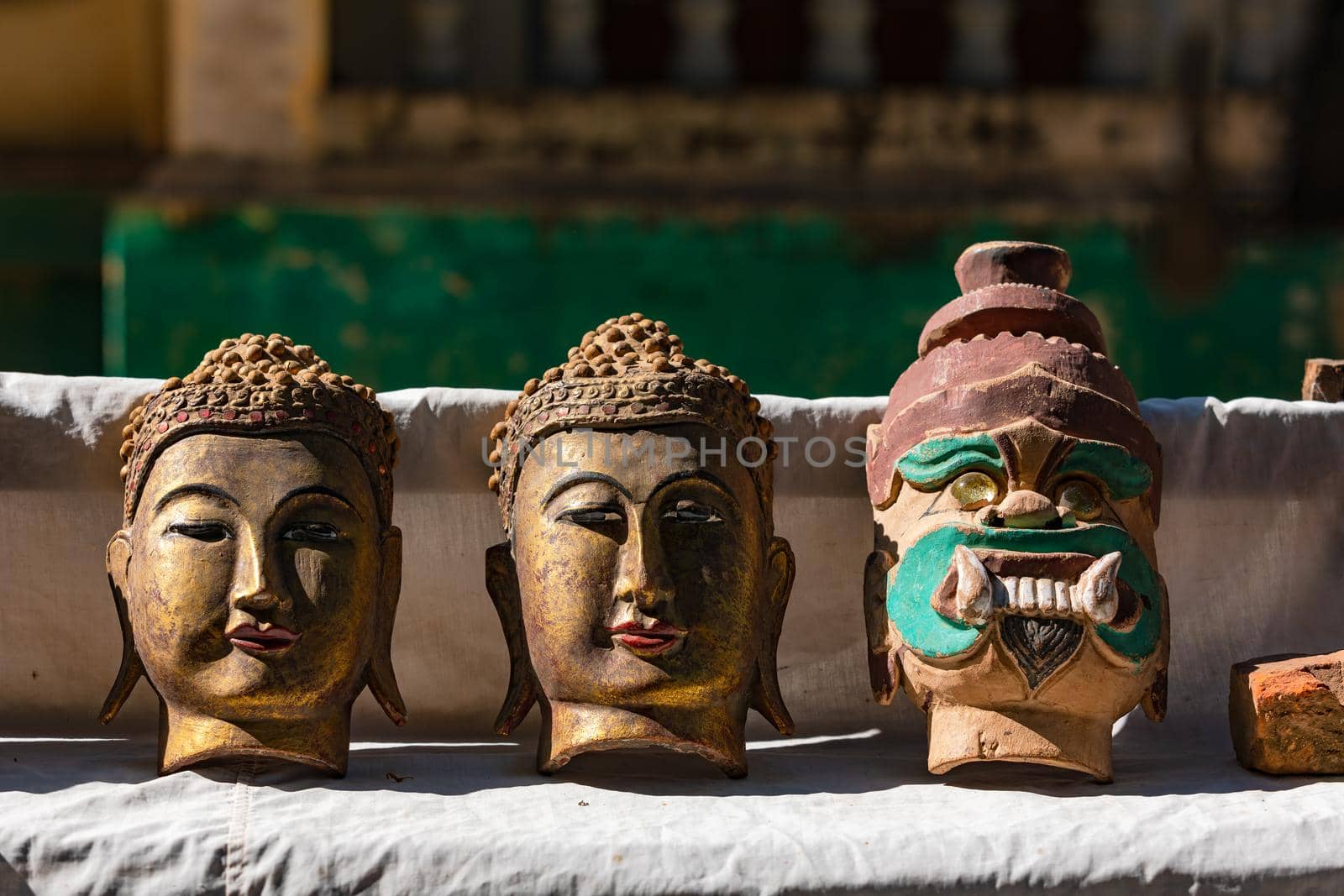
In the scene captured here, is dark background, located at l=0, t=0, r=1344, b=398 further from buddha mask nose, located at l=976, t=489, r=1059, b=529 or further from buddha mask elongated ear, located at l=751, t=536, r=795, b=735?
buddha mask nose, located at l=976, t=489, r=1059, b=529

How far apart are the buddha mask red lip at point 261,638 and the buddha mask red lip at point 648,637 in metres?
0.51

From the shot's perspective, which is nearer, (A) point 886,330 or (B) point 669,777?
(B) point 669,777

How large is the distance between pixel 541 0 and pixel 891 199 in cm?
129

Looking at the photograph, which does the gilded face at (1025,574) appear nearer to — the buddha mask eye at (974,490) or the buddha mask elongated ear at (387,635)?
the buddha mask eye at (974,490)

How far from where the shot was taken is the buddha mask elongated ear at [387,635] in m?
2.57

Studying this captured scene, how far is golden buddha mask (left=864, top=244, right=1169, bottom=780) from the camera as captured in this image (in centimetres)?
237

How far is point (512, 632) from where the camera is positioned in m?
2.65

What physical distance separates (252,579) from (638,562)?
601mm

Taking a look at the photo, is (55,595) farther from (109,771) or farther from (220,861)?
(220,861)

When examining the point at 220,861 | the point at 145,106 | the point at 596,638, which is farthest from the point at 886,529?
the point at 145,106

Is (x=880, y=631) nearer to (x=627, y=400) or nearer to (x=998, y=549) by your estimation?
(x=998, y=549)

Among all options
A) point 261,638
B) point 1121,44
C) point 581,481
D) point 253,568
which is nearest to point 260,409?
point 253,568

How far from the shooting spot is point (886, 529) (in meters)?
2.67

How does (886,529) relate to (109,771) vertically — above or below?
above
